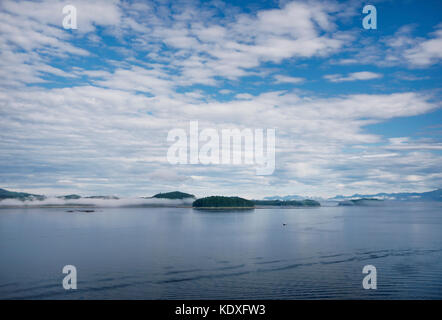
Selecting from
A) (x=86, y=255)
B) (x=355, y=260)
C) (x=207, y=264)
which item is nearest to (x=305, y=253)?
(x=355, y=260)

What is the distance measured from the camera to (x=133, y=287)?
3434 centimetres

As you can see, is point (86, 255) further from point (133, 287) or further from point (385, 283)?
point (385, 283)

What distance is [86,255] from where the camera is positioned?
181ft

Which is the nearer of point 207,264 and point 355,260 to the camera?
point 207,264

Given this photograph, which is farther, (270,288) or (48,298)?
(270,288)

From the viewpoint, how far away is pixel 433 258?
51.2m

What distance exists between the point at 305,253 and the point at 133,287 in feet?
102
